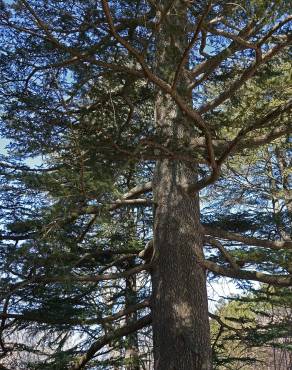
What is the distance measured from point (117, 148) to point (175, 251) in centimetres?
128

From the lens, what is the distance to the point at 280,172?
1066cm

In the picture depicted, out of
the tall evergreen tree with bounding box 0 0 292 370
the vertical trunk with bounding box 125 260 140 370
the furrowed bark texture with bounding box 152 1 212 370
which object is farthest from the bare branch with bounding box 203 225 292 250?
the vertical trunk with bounding box 125 260 140 370

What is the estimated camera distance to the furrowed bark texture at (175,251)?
4453mm

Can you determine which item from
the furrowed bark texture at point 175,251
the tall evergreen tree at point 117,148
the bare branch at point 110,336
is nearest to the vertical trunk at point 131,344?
the tall evergreen tree at point 117,148

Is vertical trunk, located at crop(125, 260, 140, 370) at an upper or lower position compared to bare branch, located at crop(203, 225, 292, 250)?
lower

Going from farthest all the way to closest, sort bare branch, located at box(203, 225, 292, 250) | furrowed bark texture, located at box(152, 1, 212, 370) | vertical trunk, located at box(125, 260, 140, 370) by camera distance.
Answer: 1. vertical trunk, located at box(125, 260, 140, 370)
2. bare branch, located at box(203, 225, 292, 250)
3. furrowed bark texture, located at box(152, 1, 212, 370)

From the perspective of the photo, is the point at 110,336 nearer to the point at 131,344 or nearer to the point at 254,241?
the point at 131,344

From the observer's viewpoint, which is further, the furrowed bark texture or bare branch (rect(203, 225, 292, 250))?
bare branch (rect(203, 225, 292, 250))

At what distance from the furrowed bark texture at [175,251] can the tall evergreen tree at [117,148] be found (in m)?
0.01

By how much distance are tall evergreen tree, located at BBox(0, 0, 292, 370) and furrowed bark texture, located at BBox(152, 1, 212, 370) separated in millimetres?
13

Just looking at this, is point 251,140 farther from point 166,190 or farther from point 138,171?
point 138,171

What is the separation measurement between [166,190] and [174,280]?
3.26 feet

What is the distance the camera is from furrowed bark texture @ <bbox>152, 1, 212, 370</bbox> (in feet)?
14.6

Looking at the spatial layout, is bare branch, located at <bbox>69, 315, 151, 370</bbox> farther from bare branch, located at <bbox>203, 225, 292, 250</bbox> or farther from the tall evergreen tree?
bare branch, located at <bbox>203, 225, 292, 250</bbox>
